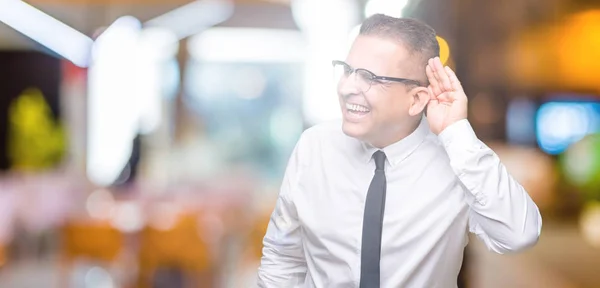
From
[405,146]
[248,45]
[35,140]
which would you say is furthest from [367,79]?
[35,140]

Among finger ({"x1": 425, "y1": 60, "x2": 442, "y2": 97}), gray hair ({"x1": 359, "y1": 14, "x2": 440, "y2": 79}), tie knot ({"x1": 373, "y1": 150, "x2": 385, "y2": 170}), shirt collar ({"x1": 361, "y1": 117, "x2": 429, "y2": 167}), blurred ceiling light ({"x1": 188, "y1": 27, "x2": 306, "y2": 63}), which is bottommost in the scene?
tie knot ({"x1": 373, "y1": 150, "x2": 385, "y2": 170})

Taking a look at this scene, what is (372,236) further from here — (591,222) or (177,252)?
(591,222)

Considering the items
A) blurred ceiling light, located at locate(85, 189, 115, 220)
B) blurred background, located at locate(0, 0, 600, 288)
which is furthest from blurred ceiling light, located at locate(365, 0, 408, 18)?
blurred ceiling light, located at locate(85, 189, 115, 220)

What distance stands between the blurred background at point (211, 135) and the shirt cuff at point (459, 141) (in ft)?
10.2

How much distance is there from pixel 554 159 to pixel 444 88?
498cm

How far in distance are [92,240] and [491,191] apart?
3.97m

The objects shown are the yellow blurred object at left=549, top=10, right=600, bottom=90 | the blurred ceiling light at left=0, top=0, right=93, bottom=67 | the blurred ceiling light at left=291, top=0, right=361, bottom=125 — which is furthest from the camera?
the yellow blurred object at left=549, top=10, right=600, bottom=90

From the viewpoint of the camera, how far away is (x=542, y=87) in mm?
6605

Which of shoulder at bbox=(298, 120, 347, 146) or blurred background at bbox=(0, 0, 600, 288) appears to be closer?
shoulder at bbox=(298, 120, 347, 146)

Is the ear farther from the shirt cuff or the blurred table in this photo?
the blurred table

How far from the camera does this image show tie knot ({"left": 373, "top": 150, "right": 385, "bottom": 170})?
4.97 ft

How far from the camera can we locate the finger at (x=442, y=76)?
4.64 feet

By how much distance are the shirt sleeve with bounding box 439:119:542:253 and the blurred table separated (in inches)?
115

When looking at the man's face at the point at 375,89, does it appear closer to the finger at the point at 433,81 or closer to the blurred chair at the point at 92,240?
the finger at the point at 433,81
